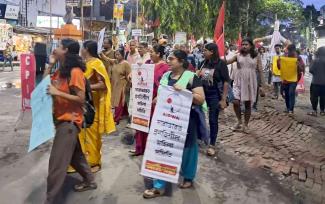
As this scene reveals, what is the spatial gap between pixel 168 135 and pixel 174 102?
0.36 m

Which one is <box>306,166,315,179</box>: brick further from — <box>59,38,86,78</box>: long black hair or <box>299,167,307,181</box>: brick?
<box>59,38,86,78</box>: long black hair

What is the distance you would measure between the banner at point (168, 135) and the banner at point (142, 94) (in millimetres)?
982

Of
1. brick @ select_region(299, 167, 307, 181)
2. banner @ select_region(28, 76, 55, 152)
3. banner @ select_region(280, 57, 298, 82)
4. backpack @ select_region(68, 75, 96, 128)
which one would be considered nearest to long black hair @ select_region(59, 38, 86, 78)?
banner @ select_region(28, 76, 55, 152)

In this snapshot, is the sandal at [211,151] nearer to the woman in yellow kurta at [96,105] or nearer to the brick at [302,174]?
the brick at [302,174]

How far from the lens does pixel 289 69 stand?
11.1 metres

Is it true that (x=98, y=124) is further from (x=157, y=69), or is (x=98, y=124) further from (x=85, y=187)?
(x=157, y=69)

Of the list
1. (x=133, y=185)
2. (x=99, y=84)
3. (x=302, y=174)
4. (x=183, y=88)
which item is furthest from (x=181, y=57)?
(x=302, y=174)

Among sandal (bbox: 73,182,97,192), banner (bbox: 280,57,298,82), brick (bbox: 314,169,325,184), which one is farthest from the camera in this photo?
banner (bbox: 280,57,298,82)

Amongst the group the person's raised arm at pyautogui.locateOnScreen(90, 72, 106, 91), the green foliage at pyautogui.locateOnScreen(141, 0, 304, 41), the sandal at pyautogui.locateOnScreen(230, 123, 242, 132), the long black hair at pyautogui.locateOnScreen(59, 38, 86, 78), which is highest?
the green foliage at pyautogui.locateOnScreen(141, 0, 304, 41)

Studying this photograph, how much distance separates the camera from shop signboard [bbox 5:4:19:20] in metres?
36.4

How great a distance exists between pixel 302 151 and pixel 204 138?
3.33m

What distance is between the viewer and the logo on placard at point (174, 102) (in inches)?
188

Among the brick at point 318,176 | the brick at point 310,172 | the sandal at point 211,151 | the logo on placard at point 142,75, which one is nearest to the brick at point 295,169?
the brick at point 310,172

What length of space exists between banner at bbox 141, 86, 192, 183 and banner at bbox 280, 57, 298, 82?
6.95 m
